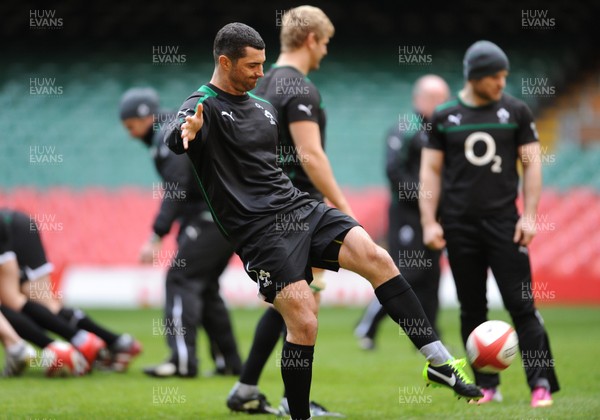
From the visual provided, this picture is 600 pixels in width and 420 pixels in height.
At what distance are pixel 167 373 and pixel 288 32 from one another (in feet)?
11.6

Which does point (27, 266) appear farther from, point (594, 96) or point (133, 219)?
point (594, 96)

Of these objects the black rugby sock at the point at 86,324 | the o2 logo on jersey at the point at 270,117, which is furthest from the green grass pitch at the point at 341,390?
the o2 logo on jersey at the point at 270,117

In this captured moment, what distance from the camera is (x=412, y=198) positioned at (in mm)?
10094

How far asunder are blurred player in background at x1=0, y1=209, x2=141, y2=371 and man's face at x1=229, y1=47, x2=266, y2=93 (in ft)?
14.2

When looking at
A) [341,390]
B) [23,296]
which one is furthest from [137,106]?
[341,390]

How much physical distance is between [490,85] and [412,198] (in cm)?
354

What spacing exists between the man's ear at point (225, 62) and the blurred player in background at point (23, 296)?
169 inches

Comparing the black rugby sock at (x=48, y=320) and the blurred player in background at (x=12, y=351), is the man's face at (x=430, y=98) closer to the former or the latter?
the black rugby sock at (x=48, y=320)

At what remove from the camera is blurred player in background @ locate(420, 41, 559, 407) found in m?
6.62

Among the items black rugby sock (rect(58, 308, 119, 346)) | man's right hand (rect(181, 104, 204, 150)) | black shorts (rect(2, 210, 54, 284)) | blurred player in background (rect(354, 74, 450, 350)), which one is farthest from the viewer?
blurred player in background (rect(354, 74, 450, 350))

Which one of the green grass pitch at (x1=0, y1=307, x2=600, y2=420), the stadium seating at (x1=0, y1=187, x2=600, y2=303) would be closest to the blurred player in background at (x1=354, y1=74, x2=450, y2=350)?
the green grass pitch at (x1=0, y1=307, x2=600, y2=420)

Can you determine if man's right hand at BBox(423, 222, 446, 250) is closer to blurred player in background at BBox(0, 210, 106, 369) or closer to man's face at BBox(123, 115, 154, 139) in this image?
man's face at BBox(123, 115, 154, 139)

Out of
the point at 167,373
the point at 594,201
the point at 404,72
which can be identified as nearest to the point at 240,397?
the point at 167,373

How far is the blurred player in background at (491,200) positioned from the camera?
6.62m
